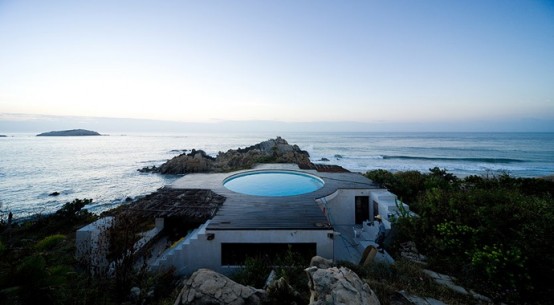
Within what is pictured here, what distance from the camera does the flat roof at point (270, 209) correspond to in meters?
7.86

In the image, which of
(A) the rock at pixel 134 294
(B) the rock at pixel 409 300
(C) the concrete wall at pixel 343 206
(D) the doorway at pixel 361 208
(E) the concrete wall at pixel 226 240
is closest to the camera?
(B) the rock at pixel 409 300

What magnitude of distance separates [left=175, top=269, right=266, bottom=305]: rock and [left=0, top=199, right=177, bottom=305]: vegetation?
154cm

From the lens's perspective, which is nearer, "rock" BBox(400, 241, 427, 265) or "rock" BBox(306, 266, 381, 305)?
"rock" BBox(306, 266, 381, 305)

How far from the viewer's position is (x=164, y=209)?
29.7 ft

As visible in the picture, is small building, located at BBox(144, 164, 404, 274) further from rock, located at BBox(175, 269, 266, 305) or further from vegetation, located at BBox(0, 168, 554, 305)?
rock, located at BBox(175, 269, 266, 305)

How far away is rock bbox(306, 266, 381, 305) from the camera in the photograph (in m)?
3.63

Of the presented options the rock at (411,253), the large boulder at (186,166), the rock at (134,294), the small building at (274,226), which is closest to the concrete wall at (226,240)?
the small building at (274,226)

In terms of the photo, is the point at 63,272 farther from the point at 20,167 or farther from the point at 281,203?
the point at 20,167

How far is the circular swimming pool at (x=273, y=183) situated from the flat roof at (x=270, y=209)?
84 centimetres

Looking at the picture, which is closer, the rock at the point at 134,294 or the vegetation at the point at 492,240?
the vegetation at the point at 492,240

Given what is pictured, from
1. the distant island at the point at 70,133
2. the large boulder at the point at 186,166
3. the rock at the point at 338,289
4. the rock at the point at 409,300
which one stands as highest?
the distant island at the point at 70,133

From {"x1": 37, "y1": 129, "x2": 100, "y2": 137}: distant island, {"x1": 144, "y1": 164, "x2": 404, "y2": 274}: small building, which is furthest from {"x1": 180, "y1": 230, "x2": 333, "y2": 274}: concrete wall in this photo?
{"x1": 37, "y1": 129, "x2": 100, "y2": 137}: distant island

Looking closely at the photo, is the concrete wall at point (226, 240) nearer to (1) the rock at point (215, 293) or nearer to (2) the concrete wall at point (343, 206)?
(1) the rock at point (215, 293)

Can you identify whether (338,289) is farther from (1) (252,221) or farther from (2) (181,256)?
(2) (181,256)
